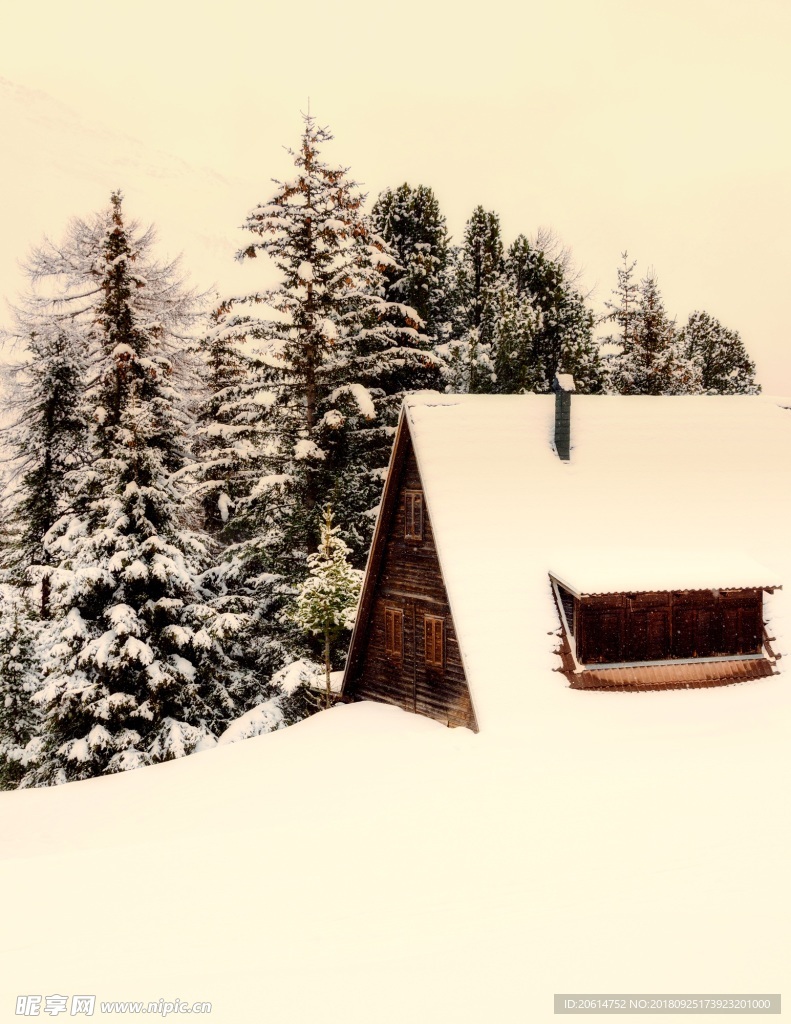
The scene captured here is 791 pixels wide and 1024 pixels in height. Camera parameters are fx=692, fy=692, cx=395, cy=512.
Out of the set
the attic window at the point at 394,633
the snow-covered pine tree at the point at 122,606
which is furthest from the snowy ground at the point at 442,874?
the snow-covered pine tree at the point at 122,606

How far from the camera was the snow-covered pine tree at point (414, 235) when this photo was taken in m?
30.7

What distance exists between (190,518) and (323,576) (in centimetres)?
690

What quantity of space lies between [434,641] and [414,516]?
3.18m

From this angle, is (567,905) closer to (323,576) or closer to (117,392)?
(323,576)

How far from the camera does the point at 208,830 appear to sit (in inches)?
455

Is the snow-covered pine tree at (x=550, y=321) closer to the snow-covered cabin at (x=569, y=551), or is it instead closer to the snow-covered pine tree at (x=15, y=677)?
the snow-covered cabin at (x=569, y=551)

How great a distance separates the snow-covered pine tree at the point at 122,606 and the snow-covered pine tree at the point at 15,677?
2.12 meters

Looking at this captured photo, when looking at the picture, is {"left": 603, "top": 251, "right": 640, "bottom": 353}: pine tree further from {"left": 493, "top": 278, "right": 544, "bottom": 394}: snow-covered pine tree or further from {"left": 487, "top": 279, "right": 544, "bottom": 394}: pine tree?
{"left": 487, "top": 279, "right": 544, "bottom": 394}: pine tree

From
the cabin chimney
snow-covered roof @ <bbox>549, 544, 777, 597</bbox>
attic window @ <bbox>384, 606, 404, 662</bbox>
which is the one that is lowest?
attic window @ <bbox>384, 606, 404, 662</bbox>

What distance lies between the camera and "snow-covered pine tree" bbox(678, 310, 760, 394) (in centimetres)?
6812

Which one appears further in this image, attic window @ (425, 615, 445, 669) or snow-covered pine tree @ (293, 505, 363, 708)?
snow-covered pine tree @ (293, 505, 363, 708)

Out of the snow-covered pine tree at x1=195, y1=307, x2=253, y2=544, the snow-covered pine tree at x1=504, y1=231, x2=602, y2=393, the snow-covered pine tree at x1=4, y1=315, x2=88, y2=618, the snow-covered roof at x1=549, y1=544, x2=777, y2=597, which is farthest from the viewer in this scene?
the snow-covered pine tree at x1=504, y1=231, x2=602, y2=393

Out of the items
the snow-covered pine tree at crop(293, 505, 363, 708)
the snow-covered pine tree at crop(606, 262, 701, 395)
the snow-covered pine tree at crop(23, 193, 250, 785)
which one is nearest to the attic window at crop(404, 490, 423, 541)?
the snow-covered pine tree at crop(293, 505, 363, 708)

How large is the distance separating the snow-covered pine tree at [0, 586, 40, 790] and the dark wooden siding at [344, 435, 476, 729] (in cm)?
1250
